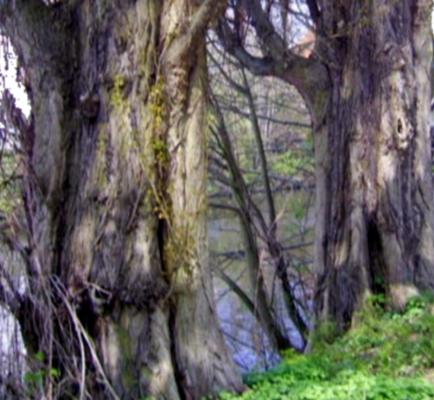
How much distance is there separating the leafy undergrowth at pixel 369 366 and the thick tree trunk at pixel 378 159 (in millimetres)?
500

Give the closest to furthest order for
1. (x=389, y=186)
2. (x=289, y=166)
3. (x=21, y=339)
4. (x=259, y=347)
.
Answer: (x=21, y=339), (x=389, y=186), (x=259, y=347), (x=289, y=166)

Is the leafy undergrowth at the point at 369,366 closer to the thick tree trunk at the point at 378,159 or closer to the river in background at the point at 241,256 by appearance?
the thick tree trunk at the point at 378,159

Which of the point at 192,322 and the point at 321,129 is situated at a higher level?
the point at 321,129

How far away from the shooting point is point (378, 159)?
10.4 m

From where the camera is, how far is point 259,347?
1299cm

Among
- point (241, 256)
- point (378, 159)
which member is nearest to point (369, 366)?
point (378, 159)

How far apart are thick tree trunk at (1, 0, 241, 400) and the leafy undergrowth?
0.47 meters

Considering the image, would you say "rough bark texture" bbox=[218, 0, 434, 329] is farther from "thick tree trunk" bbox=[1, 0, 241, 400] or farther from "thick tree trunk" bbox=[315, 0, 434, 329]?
"thick tree trunk" bbox=[1, 0, 241, 400]

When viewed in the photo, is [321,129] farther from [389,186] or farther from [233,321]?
[233,321]

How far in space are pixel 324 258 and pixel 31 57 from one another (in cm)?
519

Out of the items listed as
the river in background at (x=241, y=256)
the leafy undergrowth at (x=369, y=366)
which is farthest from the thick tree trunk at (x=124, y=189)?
the river in background at (x=241, y=256)

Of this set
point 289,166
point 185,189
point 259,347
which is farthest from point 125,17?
point 289,166

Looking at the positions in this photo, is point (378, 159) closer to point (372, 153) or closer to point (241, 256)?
point (372, 153)

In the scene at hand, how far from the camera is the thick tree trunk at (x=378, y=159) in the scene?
10352 mm
